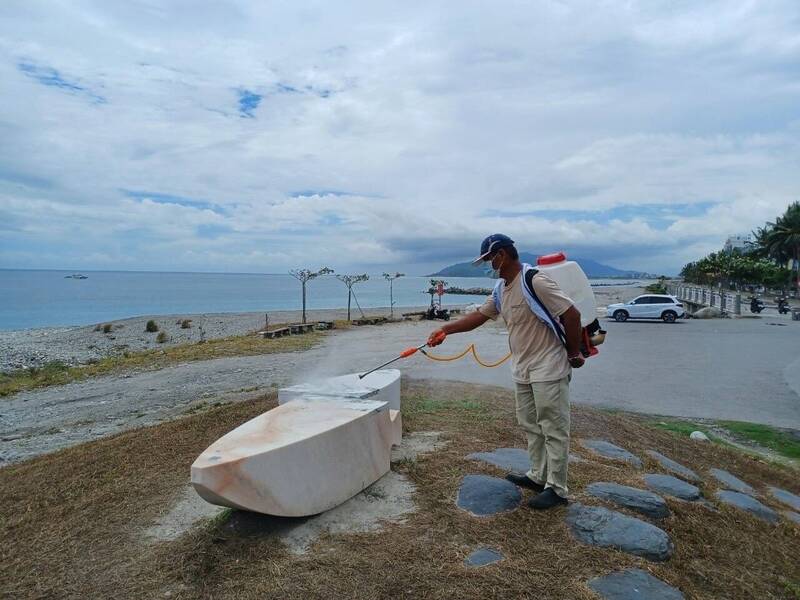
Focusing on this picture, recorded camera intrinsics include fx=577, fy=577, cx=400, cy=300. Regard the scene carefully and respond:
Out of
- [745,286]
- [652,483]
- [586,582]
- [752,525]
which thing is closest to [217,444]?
[586,582]

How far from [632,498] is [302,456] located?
8.37ft

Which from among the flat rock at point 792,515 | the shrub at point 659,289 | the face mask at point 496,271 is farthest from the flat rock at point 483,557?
the shrub at point 659,289

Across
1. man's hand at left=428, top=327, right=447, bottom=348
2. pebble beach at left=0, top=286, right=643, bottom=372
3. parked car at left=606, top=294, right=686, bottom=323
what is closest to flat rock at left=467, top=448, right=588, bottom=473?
man's hand at left=428, top=327, right=447, bottom=348

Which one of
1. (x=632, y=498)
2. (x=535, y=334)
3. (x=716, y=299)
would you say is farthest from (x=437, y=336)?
(x=716, y=299)

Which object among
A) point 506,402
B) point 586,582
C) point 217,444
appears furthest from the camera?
point 506,402

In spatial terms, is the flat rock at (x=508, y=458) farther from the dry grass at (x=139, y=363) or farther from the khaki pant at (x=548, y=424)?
the dry grass at (x=139, y=363)

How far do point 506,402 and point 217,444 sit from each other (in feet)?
18.0

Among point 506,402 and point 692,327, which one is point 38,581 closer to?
point 506,402

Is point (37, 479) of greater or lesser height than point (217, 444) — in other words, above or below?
below

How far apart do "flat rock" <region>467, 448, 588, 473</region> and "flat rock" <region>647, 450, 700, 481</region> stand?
1.01 meters

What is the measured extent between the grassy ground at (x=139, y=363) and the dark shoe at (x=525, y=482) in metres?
14.0

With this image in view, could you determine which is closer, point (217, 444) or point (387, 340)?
point (217, 444)

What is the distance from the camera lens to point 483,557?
3.66 meters

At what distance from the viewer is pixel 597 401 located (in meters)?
11.3
